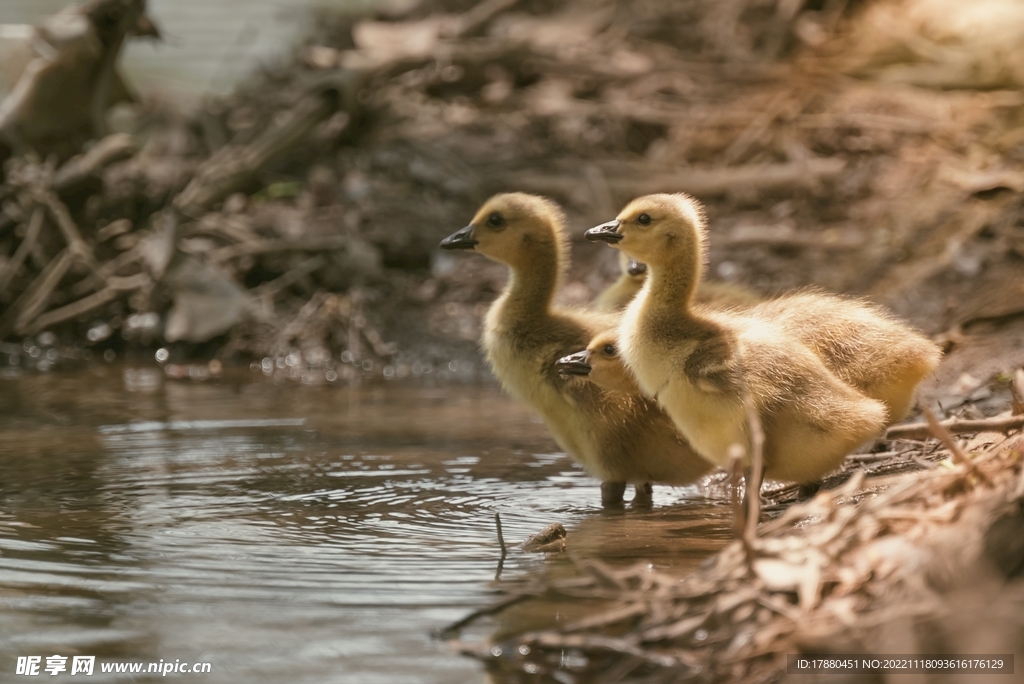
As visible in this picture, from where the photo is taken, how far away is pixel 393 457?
5.96m

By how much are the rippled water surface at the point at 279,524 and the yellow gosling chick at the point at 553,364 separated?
195 millimetres

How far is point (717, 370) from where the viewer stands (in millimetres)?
4430

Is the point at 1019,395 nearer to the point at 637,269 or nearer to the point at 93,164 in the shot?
the point at 637,269

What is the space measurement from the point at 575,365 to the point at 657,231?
0.61 m

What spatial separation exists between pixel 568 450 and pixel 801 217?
512cm

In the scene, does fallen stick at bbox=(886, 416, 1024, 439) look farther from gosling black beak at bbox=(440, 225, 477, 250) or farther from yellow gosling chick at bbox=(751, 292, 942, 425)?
gosling black beak at bbox=(440, 225, 477, 250)

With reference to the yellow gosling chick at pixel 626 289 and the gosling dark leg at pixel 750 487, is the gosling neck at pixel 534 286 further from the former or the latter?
the gosling dark leg at pixel 750 487

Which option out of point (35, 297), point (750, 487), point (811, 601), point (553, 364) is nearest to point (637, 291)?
point (553, 364)

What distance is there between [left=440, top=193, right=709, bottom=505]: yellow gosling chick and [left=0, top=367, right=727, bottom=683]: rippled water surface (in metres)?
0.20

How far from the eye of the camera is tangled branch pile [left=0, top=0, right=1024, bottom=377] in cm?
901

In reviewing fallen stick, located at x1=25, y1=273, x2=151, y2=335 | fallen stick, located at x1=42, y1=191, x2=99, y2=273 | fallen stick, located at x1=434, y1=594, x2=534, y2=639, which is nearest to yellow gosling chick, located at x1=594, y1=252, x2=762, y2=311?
fallen stick, located at x1=434, y1=594, x2=534, y2=639

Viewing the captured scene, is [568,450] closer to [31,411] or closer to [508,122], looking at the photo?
[31,411]

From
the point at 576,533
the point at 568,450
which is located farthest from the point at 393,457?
the point at 576,533

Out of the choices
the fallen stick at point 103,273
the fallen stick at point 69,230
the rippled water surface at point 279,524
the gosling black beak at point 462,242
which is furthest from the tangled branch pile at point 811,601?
the fallen stick at point 69,230
